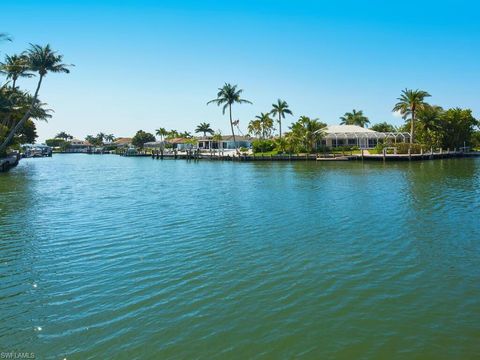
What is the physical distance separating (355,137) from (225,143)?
56.0 m

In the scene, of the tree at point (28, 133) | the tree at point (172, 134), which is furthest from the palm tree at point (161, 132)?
the tree at point (28, 133)

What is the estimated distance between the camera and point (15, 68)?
6488 centimetres

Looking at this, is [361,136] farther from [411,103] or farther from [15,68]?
[15,68]

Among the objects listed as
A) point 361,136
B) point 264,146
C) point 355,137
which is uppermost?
point 361,136

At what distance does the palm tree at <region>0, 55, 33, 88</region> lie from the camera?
6366 centimetres

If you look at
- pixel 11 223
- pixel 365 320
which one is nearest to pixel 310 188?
pixel 11 223

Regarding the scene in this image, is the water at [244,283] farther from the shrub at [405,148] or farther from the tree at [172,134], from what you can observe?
the tree at [172,134]

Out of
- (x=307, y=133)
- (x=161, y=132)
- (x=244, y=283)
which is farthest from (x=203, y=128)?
(x=244, y=283)

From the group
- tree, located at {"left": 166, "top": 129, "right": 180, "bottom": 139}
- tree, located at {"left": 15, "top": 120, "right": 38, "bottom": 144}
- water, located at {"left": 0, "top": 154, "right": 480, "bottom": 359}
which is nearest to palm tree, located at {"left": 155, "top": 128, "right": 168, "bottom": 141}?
tree, located at {"left": 166, "top": 129, "right": 180, "bottom": 139}

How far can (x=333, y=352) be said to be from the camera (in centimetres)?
863

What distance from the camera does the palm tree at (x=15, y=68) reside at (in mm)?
63656

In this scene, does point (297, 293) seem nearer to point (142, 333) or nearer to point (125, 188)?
point (142, 333)

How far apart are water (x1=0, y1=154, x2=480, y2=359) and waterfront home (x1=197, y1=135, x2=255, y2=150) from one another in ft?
354

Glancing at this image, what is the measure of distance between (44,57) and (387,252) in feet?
211
